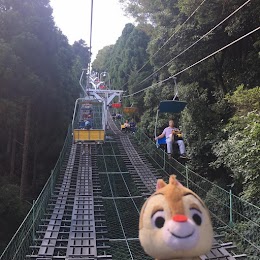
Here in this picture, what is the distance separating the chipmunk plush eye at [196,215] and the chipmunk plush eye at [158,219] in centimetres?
20

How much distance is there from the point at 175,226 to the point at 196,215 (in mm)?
218

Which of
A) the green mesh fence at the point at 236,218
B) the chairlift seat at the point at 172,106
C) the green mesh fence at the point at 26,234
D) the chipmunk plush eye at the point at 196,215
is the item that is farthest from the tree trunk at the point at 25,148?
the chipmunk plush eye at the point at 196,215

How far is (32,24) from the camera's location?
1408 centimetres

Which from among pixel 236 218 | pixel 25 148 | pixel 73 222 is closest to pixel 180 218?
pixel 73 222

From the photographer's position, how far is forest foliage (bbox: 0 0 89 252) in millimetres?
12297

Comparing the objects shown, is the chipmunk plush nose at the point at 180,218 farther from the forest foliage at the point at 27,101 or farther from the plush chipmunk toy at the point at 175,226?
the forest foliage at the point at 27,101

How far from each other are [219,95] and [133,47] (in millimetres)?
21872

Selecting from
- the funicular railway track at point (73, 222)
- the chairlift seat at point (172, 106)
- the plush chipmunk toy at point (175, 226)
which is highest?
the chairlift seat at point (172, 106)

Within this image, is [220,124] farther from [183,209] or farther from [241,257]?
[183,209]

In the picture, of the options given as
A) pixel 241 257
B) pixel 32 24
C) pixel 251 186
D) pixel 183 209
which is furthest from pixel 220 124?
pixel 183 209

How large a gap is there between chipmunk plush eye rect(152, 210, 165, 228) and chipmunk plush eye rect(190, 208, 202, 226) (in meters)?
0.20

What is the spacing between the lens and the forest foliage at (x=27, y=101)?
12297 millimetres

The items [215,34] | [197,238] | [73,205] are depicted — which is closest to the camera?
[197,238]

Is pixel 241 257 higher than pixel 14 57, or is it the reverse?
pixel 14 57
